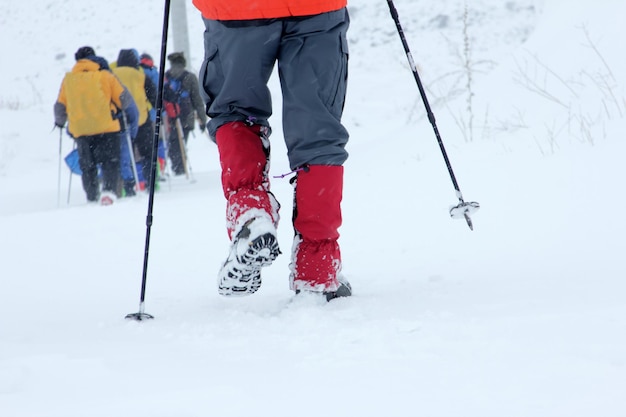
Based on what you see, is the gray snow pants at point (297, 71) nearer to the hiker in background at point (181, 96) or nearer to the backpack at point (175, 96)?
the hiker in background at point (181, 96)

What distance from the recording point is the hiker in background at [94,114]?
7398 millimetres

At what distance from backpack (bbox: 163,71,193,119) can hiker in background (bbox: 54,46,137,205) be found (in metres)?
1.80

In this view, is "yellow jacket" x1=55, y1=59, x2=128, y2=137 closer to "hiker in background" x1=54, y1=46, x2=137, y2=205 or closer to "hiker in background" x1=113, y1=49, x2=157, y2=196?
"hiker in background" x1=54, y1=46, x2=137, y2=205

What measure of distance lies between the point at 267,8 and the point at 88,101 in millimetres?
5680

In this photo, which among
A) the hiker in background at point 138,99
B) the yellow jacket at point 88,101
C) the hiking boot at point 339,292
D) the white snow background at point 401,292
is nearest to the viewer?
the white snow background at point 401,292

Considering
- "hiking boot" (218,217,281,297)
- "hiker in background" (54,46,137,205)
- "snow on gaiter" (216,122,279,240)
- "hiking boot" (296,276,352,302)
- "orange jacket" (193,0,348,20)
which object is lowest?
"hiking boot" (296,276,352,302)

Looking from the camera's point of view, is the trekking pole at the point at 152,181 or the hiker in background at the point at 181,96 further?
the hiker in background at the point at 181,96

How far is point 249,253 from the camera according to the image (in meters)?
2.10

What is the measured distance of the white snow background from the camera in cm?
142

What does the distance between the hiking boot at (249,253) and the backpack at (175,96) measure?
7.85m

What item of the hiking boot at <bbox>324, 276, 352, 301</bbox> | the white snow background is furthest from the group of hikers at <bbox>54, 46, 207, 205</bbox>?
the hiking boot at <bbox>324, 276, 352, 301</bbox>

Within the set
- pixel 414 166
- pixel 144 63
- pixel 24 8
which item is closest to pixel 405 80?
pixel 144 63

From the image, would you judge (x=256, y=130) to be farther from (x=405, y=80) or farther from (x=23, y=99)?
(x=23, y=99)

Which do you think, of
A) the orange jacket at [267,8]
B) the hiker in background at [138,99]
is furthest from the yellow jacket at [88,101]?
the orange jacket at [267,8]
